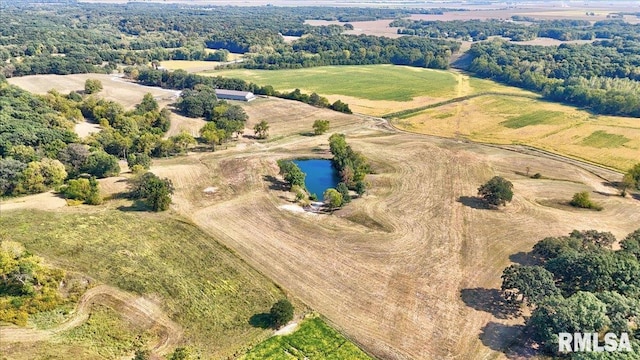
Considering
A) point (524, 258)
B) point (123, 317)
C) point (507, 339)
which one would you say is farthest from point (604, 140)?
point (123, 317)

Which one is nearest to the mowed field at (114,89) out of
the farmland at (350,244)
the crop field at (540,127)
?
the farmland at (350,244)

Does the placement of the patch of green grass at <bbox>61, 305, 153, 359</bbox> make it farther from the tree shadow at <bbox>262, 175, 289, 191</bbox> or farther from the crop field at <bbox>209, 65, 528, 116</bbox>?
the crop field at <bbox>209, 65, 528, 116</bbox>

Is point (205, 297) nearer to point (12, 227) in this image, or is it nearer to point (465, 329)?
point (465, 329)

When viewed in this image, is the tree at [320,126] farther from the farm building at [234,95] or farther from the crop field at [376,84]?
the farm building at [234,95]

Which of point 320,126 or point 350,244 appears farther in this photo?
point 320,126

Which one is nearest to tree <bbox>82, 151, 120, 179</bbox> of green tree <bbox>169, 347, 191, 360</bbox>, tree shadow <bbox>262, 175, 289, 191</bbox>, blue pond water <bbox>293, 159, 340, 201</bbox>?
tree shadow <bbox>262, 175, 289, 191</bbox>

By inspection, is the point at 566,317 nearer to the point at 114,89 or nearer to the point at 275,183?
the point at 275,183
